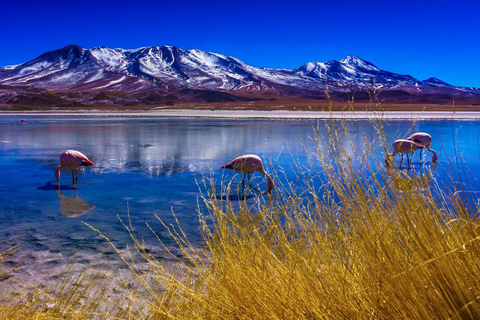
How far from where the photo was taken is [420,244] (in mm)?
1479

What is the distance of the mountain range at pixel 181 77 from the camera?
105250 millimetres

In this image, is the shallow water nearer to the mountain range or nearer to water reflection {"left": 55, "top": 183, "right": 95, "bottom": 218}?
water reflection {"left": 55, "top": 183, "right": 95, "bottom": 218}

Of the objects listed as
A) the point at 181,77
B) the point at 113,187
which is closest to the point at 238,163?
the point at 113,187

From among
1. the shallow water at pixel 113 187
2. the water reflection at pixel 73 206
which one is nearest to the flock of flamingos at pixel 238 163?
the shallow water at pixel 113 187

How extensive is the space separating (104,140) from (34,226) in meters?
9.16

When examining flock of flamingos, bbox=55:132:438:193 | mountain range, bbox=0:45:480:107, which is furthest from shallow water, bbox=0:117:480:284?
mountain range, bbox=0:45:480:107

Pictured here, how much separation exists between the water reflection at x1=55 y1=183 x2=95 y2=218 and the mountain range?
269 feet

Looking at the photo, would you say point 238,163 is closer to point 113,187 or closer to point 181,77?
point 113,187

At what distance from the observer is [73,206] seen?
5371mm

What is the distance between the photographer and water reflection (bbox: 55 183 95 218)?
504 cm

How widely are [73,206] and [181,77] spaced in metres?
143

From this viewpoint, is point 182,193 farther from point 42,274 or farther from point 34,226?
point 42,274

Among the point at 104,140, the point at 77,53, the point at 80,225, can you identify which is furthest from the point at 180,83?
the point at 80,225

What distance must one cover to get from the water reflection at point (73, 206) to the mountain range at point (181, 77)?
82.1 meters
